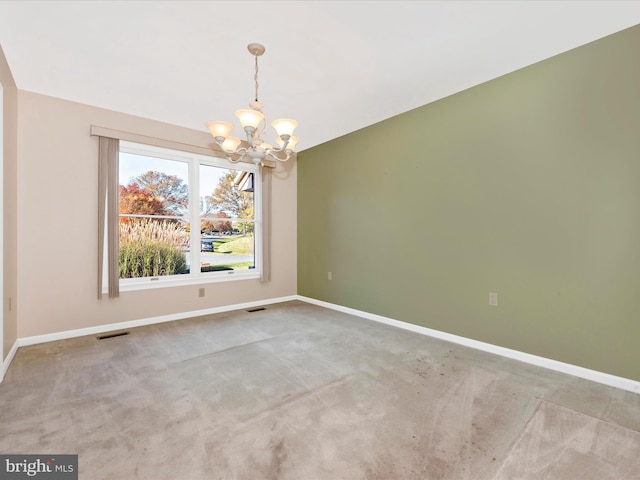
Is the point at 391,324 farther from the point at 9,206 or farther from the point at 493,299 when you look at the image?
the point at 9,206

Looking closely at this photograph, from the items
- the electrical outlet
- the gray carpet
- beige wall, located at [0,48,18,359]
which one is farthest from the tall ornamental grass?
the electrical outlet

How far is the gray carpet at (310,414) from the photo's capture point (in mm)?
1461

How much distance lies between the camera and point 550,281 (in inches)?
101

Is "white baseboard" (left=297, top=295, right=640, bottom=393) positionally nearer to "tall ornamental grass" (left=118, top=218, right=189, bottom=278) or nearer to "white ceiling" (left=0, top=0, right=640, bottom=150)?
"white ceiling" (left=0, top=0, right=640, bottom=150)

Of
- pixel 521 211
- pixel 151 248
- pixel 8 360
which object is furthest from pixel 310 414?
pixel 151 248

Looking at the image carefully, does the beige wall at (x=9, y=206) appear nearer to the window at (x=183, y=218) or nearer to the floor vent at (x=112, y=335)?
the floor vent at (x=112, y=335)

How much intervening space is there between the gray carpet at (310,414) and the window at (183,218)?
122cm

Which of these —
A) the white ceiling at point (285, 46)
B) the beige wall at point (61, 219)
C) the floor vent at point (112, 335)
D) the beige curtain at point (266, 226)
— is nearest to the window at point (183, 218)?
the beige curtain at point (266, 226)

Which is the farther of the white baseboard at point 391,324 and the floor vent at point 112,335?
the floor vent at point 112,335

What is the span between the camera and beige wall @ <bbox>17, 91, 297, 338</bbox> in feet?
10.0

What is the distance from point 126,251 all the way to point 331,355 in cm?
282

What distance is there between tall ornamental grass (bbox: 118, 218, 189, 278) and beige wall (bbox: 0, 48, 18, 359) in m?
0.97

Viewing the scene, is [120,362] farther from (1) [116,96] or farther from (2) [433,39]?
(2) [433,39]

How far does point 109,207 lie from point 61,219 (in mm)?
453
